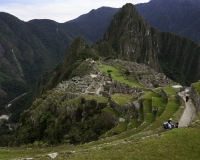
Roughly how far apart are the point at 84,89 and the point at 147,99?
1636 centimetres

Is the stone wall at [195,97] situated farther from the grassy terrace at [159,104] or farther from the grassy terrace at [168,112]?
the grassy terrace at [159,104]

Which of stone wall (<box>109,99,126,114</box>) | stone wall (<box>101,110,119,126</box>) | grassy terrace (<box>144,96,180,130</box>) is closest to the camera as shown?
grassy terrace (<box>144,96,180,130</box>)

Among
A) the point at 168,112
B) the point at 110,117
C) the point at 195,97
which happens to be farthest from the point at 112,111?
the point at 195,97

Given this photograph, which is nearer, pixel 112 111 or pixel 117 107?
pixel 112 111

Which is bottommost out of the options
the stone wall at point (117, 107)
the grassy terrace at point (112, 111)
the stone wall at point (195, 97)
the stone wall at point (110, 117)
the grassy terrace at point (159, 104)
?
the stone wall at point (110, 117)

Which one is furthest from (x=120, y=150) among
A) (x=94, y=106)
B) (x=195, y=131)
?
(x=94, y=106)

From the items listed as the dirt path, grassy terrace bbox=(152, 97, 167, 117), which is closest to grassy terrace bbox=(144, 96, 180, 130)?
grassy terrace bbox=(152, 97, 167, 117)

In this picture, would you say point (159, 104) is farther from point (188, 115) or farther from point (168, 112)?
point (188, 115)

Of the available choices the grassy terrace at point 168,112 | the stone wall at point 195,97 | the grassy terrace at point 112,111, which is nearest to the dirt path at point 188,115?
the stone wall at point 195,97

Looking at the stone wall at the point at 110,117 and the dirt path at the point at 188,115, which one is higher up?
the dirt path at the point at 188,115

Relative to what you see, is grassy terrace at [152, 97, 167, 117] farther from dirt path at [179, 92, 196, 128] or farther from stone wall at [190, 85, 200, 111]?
stone wall at [190, 85, 200, 111]

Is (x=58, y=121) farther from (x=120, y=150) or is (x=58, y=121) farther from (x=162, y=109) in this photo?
(x=120, y=150)

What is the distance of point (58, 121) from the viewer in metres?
35.6

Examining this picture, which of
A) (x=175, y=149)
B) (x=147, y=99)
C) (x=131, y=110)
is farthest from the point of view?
(x=147, y=99)
